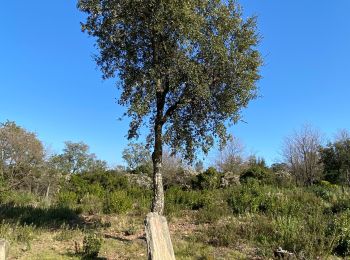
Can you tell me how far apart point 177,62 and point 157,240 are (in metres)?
4.95

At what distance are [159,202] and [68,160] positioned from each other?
67118 millimetres

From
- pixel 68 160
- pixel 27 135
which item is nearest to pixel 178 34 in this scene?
pixel 27 135

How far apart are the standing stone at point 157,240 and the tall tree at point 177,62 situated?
9.87 ft

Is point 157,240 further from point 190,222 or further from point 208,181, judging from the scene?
point 208,181

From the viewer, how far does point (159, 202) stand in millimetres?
11219

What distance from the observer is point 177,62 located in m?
10.6

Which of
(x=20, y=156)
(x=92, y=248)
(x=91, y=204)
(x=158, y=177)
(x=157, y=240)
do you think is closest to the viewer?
(x=157, y=240)

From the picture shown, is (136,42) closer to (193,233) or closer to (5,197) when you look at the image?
(193,233)

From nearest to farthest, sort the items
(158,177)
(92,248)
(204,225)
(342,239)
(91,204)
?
(92,248)
(342,239)
(158,177)
(204,225)
(91,204)

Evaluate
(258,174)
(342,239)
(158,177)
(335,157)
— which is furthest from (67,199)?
(335,157)

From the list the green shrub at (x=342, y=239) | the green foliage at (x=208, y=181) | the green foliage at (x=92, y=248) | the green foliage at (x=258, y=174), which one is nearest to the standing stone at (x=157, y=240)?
the green foliage at (x=92, y=248)

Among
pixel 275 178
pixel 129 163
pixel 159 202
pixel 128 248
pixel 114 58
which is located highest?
pixel 129 163

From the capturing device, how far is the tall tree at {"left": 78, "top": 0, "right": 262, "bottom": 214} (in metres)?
10.5

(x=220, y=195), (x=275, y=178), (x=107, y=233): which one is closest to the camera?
(x=107, y=233)
